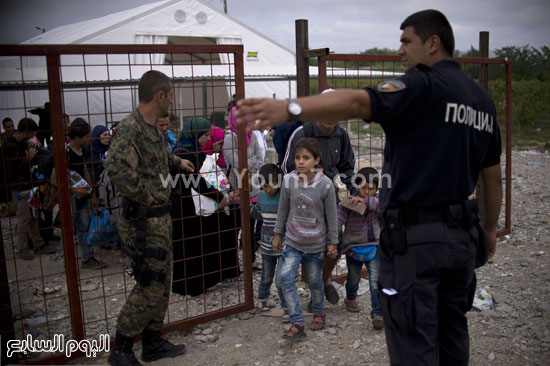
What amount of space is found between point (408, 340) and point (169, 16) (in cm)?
1950

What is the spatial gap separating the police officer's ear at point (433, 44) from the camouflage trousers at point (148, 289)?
2.23 m

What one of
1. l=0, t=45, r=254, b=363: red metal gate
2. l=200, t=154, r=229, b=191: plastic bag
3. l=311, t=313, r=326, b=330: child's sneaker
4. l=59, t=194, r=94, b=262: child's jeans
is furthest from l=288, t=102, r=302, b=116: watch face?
l=59, t=194, r=94, b=262: child's jeans

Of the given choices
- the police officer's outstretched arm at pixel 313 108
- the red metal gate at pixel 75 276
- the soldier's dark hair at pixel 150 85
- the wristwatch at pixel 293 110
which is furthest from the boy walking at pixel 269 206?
the wristwatch at pixel 293 110

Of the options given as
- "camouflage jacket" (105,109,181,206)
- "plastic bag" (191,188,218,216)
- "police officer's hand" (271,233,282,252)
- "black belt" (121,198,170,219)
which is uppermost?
"camouflage jacket" (105,109,181,206)

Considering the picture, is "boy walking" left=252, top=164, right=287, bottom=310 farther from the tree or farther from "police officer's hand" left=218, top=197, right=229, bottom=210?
the tree

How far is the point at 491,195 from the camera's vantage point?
2.73 meters

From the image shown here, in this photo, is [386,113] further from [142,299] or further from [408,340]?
[142,299]

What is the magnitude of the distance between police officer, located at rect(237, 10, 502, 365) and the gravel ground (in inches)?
63.8

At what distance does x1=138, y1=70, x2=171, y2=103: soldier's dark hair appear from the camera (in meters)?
3.42

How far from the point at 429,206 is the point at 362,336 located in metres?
2.32

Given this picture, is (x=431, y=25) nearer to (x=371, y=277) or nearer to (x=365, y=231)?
(x=365, y=231)

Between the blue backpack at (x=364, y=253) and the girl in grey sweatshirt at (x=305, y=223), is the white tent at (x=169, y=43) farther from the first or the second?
the blue backpack at (x=364, y=253)

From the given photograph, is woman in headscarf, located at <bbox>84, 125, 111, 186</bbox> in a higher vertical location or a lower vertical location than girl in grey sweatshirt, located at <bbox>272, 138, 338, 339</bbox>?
higher

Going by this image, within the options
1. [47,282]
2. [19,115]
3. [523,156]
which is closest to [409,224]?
[47,282]
